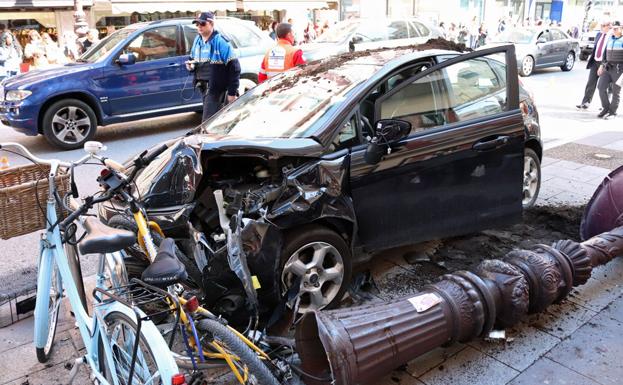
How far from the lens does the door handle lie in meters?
4.13

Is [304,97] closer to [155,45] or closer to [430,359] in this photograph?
[430,359]

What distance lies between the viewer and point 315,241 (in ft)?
11.3

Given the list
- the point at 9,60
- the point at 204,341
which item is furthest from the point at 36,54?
the point at 204,341

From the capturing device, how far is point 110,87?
905 centimetres

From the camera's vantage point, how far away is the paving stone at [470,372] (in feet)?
9.86

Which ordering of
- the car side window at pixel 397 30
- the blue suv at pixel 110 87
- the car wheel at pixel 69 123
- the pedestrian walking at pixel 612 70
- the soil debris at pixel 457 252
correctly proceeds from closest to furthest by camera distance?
the soil debris at pixel 457 252 < the blue suv at pixel 110 87 < the car wheel at pixel 69 123 < the pedestrian walking at pixel 612 70 < the car side window at pixel 397 30

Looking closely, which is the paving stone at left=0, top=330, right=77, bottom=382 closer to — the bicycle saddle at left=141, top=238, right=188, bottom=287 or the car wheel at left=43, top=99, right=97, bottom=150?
the bicycle saddle at left=141, top=238, right=188, bottom=287

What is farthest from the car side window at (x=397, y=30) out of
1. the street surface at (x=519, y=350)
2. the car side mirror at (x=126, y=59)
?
the street surface at (x=519, y=350)

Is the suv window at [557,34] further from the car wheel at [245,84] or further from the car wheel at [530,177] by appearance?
the car wheel at [530,177]

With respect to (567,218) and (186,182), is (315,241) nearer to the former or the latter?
(186,182)

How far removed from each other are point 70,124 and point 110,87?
88cm

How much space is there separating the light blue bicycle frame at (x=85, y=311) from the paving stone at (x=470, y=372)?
1.54 metres

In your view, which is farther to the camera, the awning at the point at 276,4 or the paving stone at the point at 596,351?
the awning at the point at 276,4

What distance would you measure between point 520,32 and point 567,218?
1506 cm
